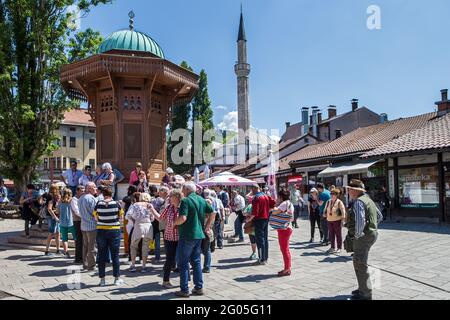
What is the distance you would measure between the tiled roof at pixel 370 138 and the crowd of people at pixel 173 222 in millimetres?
14433

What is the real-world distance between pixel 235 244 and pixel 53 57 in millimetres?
15633

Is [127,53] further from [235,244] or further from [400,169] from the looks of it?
[400,169]

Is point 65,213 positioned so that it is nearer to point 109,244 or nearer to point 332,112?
point 109,244

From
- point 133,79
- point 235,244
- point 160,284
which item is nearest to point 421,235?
point 235,244

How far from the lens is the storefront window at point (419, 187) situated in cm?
1784

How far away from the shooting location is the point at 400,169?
19703 mm

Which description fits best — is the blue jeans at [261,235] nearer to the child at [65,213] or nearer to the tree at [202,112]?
the child at [65,213]

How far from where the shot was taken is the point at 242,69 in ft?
188

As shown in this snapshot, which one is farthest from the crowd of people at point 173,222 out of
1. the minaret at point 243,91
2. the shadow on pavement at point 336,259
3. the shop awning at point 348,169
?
the minaret at point 243,91

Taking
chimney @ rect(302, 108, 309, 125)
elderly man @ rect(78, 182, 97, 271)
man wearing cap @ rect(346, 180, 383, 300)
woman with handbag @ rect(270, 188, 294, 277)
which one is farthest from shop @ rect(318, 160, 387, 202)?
chimney @ rect(302, 108, 309, 125)

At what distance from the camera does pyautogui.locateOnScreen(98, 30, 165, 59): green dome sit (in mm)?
13406

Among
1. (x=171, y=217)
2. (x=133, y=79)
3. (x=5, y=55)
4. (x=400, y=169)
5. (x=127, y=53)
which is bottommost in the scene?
(x=171, y=217)

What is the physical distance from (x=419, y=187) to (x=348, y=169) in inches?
186

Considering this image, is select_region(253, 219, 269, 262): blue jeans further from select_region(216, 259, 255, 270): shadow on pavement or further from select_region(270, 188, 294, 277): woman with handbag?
select_region(270, 188, 294, 277): woman with handbag
